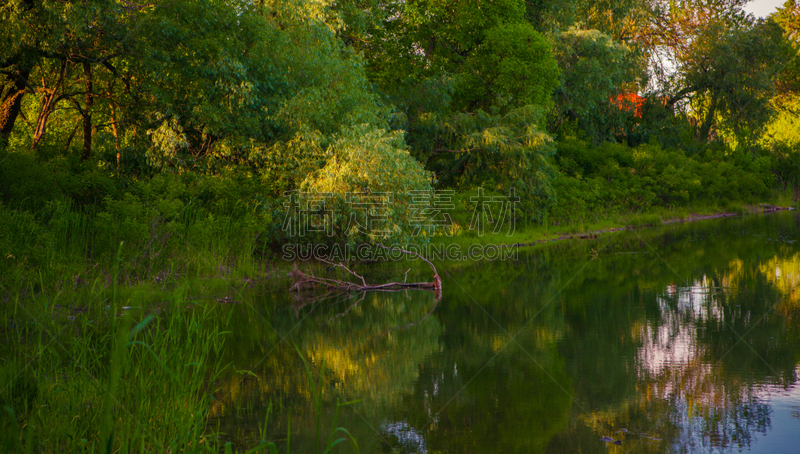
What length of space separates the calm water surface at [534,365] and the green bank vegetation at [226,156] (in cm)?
96

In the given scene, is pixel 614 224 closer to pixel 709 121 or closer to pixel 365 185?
pixel 709 121

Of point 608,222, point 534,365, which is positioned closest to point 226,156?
point 534,365

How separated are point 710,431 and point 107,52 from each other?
1380 centimetres

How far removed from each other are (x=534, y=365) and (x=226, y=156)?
→ 991 cm

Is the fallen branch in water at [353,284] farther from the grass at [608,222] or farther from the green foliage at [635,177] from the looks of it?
the green foliage at [635,177]

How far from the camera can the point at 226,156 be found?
50.7 ft

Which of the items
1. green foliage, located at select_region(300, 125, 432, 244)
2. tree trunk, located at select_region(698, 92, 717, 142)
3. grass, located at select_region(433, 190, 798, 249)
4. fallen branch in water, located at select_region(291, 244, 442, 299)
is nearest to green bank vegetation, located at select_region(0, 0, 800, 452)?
green foliage, located at select_region(300, 125, 432, 244)

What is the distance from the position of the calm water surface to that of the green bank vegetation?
958mm

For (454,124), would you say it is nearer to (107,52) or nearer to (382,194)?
(382,194)

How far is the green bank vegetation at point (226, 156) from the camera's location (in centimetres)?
576

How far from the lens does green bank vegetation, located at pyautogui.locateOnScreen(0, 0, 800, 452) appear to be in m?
5.76

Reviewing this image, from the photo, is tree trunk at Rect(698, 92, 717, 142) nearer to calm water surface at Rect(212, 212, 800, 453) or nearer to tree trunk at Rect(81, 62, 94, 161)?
calm water surface at Rect(212, 212, 800, 453)

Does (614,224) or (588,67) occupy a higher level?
(588,67)

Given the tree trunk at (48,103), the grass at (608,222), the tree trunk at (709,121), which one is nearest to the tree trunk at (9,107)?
the tree trunk at (48,103)
